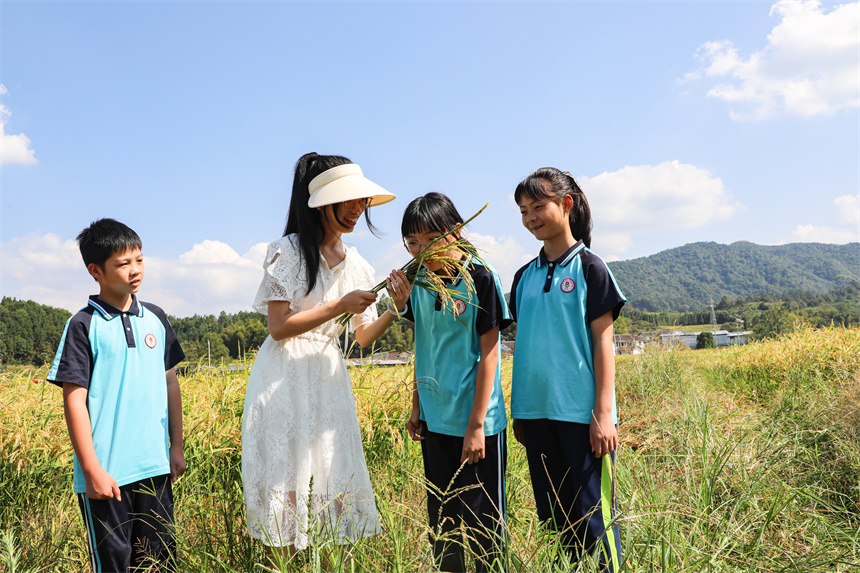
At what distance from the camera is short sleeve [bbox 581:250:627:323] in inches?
78.9

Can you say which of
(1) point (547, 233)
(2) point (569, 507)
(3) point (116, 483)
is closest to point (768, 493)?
(2) point (569, 507)

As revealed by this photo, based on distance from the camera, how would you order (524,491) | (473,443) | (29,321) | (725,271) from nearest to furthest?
(473,443) < (524,491) < (29,321) < (725,271)

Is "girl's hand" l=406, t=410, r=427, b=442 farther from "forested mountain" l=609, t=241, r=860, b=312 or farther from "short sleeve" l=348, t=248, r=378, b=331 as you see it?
"forested mountain" l=609, t=241, r=860, b=312

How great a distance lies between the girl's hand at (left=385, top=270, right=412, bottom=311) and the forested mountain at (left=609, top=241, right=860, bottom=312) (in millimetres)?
130380

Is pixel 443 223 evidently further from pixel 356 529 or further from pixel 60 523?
pixel 60 523

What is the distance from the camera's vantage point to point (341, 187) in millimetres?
1960

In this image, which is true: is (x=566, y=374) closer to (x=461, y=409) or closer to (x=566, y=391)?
(x=566, y=391)

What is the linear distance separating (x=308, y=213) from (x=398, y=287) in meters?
0.44

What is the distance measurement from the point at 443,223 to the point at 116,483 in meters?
1.53

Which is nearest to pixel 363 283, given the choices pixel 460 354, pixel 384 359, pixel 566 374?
pixel 460 354

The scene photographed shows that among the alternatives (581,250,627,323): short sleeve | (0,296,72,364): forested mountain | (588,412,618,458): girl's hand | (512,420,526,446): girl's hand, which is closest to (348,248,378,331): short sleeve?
(512,420,526,446): girl's hand

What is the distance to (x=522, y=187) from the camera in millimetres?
2209

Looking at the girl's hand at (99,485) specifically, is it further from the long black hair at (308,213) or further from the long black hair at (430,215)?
the long black hair at (430,215)

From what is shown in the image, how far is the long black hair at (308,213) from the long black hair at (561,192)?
679 mm
